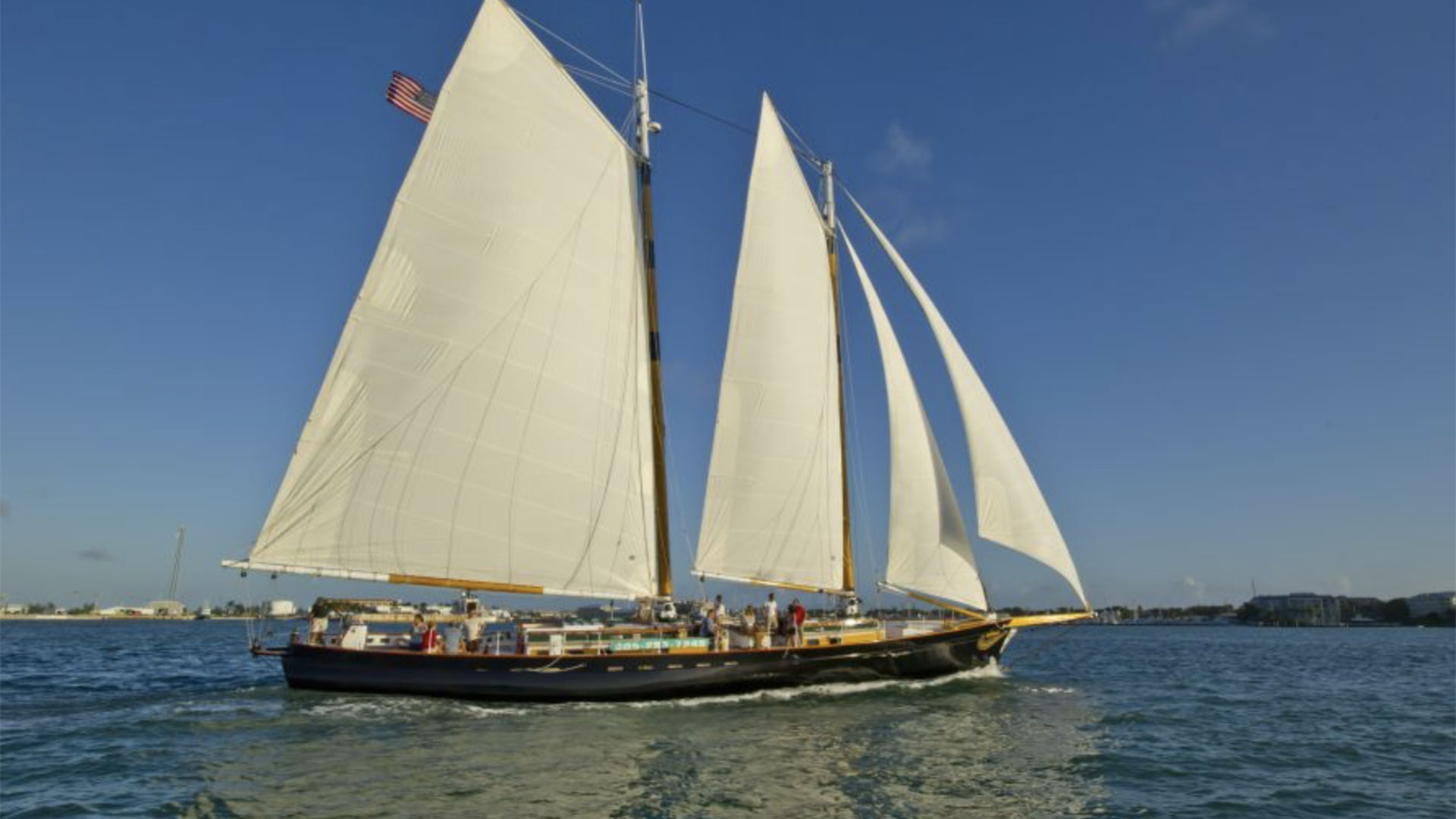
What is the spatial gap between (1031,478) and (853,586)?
7817 mm

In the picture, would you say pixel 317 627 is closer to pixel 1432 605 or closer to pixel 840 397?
pixel 840 397

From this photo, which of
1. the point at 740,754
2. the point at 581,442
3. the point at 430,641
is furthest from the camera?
the point at 581,442

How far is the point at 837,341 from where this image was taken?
3534 centimetres

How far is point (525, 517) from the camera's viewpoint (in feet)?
94.2

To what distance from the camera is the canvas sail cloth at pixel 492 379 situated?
2762 centimetres

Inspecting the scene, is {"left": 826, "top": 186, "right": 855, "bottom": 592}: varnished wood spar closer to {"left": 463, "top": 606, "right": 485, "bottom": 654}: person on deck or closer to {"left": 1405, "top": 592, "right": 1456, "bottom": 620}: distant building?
{"left": 463, "top": 606, "right": 485, "bottom": 654}: person on deck

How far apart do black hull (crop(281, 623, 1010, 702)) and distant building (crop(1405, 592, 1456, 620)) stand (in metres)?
202

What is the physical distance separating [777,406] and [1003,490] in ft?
28.6

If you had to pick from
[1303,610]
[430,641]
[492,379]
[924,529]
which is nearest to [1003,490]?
[924,529]

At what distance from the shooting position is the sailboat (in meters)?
27.4

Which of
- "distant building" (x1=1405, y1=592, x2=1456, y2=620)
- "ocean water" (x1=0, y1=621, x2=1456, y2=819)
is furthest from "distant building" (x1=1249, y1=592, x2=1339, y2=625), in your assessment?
"ocean water" (x1=0, y1=621, x2=1456, y2=819)

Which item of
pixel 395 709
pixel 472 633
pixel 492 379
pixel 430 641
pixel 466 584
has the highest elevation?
pixel 492 379

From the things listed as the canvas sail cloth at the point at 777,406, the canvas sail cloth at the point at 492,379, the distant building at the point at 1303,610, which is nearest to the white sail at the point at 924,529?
the canvas sail cloth at the point at 777,406

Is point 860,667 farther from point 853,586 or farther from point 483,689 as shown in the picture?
point 483,689
